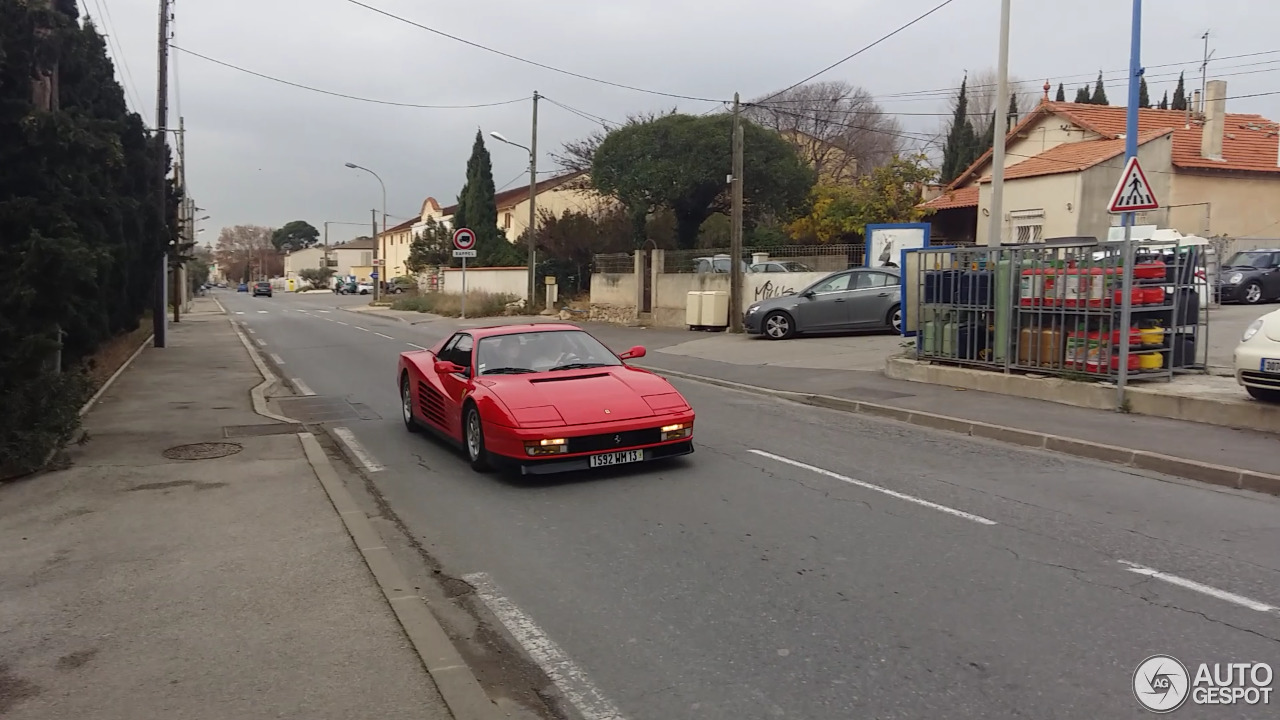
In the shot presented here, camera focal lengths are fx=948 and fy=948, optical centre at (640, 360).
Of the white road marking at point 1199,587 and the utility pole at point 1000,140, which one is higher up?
the utility pole at point 1000,140

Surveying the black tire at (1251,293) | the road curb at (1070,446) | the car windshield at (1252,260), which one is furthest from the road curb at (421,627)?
the car windshield at (1252,260)

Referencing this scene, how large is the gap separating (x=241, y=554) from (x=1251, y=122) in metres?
39.3

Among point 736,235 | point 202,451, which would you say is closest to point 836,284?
point 736,235

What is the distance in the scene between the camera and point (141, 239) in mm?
19953

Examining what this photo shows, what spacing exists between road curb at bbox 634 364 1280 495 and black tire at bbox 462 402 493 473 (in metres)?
5.38

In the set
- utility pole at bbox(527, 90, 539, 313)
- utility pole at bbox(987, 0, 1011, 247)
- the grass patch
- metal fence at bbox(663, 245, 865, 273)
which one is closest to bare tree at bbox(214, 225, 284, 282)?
the grass patch

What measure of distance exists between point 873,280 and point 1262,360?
449 inches

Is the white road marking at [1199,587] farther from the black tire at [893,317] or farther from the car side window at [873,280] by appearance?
the car side window at [873,280]

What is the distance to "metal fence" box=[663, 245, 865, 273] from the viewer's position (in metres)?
24.8

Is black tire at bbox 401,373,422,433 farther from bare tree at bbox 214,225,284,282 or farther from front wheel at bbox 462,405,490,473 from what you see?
bare tree at bbox 214,225,284,282

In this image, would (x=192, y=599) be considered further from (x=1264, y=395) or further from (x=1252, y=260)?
(x=1252, y=260)

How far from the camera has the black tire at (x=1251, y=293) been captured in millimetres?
23750

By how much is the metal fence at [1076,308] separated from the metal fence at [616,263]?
18.4 metres
